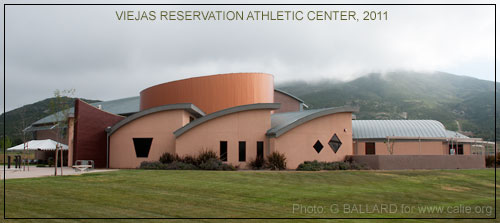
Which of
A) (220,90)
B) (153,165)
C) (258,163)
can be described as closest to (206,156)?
(153,165)

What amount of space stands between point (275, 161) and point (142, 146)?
992cm

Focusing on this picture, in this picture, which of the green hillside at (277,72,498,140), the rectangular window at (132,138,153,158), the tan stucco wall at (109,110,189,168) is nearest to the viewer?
the tan stucco wall at (109,110,189,168)

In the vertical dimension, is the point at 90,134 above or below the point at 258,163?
above

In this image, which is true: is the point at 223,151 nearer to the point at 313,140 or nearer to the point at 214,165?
the point at 214,165

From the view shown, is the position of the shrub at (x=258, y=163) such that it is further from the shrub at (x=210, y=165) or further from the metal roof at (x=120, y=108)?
the metal roof at (x=120, y=108)

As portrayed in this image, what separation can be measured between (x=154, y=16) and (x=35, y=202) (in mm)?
7466

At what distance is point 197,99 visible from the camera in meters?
35.0

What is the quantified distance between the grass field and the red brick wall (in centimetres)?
1189

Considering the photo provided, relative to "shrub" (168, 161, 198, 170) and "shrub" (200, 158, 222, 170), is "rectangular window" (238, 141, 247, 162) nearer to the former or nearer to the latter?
"shrub" (200, 158, 222, 170)

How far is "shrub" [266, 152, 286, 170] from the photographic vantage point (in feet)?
88.1

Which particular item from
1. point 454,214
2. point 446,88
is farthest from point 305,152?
point 446,88

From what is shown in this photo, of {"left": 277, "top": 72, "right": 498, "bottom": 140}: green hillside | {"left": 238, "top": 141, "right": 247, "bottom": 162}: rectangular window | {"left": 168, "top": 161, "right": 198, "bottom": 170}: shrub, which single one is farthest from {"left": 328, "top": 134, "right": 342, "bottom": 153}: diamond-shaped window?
{"left": 277, "top": 72, "right": 498, "bottom": 140}: green hillside

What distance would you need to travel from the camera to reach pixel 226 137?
28438 millimetres

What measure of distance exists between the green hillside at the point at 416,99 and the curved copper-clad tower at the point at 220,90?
70.7 m
